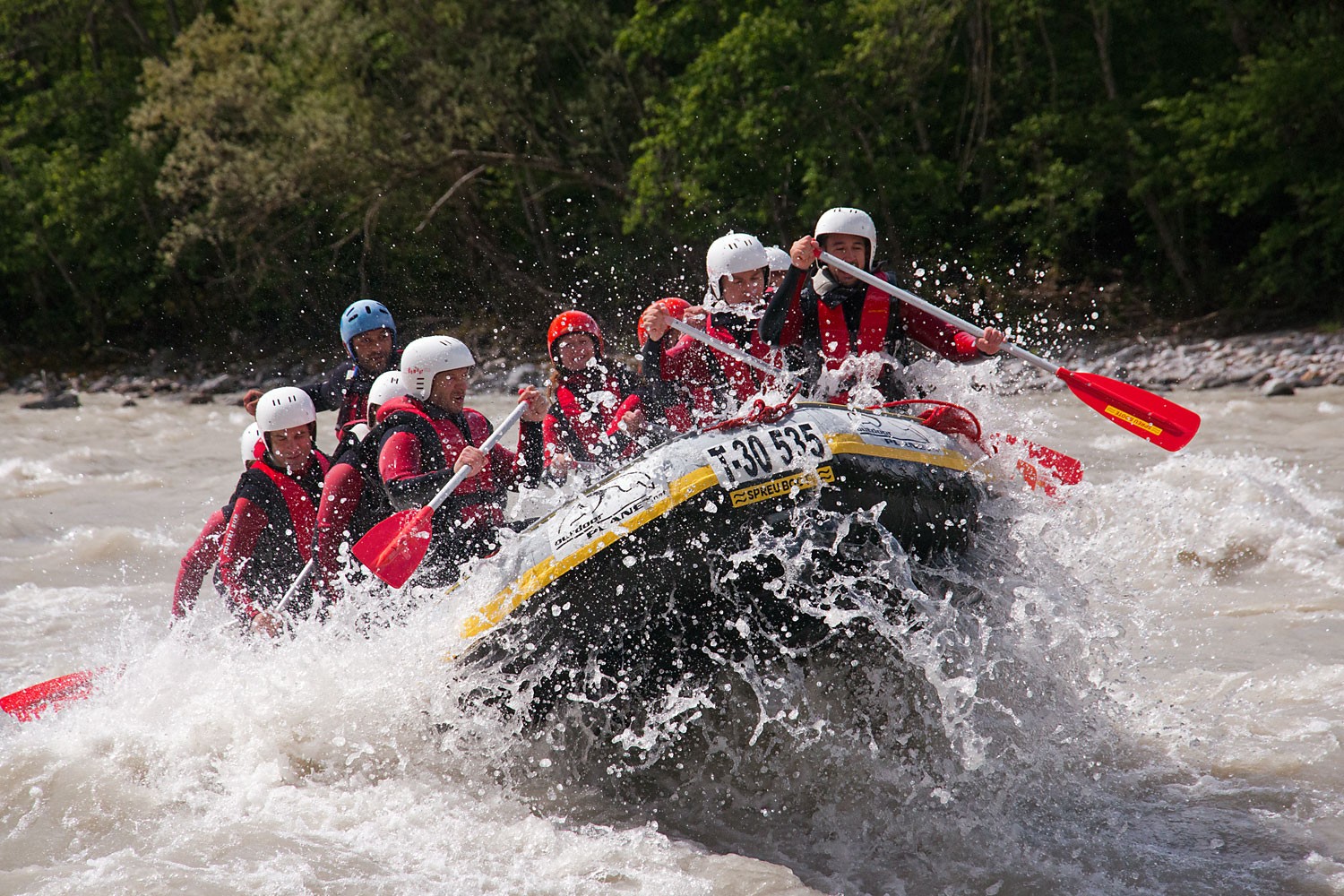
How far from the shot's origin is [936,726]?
427 centimetres

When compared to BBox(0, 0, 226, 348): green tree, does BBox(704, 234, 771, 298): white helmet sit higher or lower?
lower

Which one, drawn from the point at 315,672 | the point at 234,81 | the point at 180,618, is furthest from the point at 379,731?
the point at 234,81

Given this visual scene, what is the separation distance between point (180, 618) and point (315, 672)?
127 cm

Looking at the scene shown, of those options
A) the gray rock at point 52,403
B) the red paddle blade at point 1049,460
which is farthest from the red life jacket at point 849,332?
the gray rock at point 52,403

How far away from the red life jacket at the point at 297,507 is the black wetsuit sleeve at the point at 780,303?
195 cm

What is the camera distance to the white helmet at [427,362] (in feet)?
16.0

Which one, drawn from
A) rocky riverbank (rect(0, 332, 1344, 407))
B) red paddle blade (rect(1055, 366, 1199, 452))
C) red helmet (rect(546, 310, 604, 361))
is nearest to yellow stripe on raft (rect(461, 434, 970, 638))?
red paddle blade (rect(1055, 366, 1199, 452))

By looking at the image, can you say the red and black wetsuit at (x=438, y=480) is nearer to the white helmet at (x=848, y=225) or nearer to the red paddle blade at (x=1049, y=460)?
the white helmet at (x=848, y=225)

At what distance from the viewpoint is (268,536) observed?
5262 millimetres

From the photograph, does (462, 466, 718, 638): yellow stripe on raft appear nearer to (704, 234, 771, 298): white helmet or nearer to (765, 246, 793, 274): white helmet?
(704, 234, 771, 298): white helmet

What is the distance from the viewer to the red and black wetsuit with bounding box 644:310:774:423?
207 inches

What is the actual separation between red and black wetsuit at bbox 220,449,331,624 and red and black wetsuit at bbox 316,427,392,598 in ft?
0.96

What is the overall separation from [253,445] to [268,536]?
607mm

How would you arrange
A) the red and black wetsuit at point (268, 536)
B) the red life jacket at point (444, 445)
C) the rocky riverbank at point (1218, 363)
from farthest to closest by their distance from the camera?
1. the rocky riverbank at point (1218, 363)
2. the red and black wetsuit at point (268, 536)
3. the red life jacket at point (444, 445)
